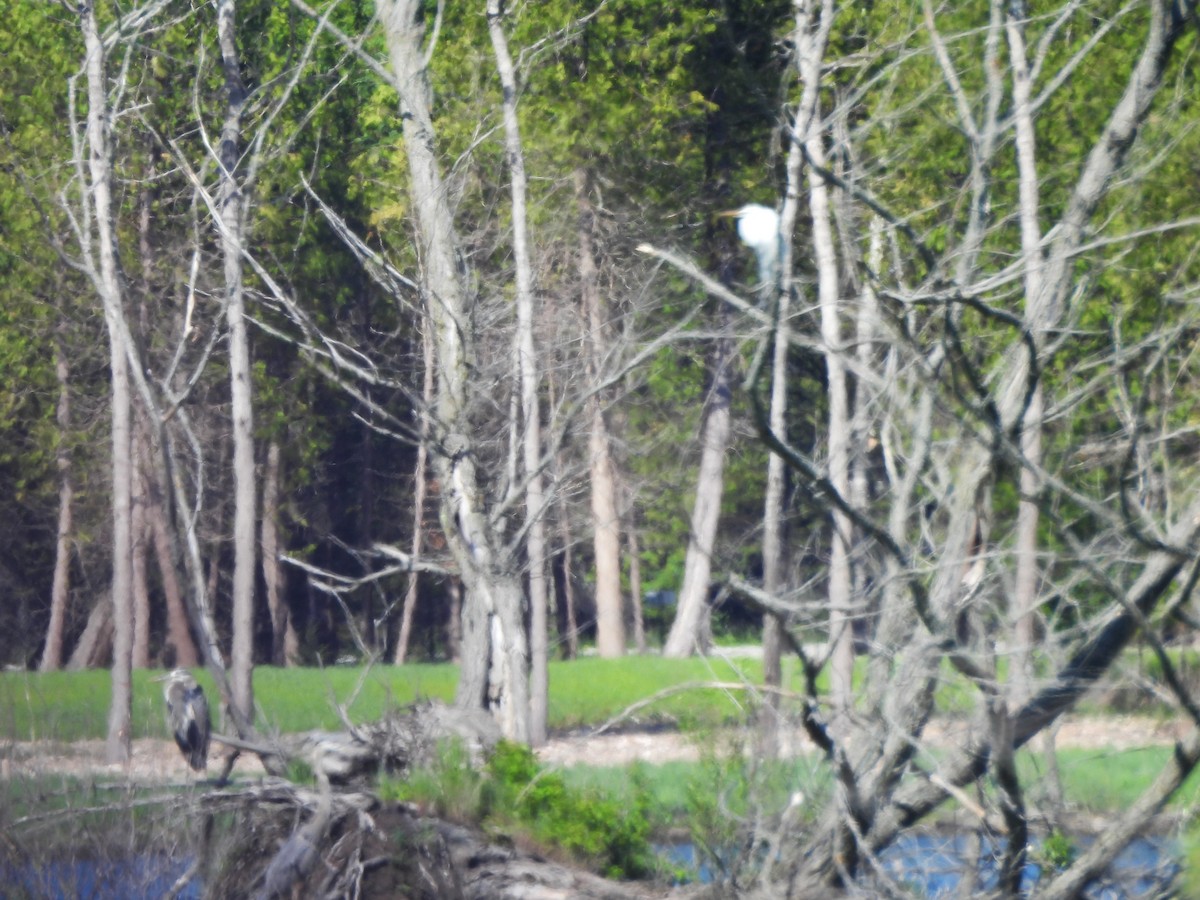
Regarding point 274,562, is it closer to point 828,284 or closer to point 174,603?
point 174,603

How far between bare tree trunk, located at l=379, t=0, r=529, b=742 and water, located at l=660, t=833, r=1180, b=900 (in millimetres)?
3944

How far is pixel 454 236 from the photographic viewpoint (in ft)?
37.0

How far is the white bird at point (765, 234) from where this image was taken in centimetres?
396

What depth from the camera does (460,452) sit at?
1127cm

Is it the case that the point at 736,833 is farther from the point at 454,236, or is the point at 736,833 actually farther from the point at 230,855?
the point at 454,236

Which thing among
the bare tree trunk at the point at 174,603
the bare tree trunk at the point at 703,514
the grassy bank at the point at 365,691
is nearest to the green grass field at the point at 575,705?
the grassy bank at the point at 365,691

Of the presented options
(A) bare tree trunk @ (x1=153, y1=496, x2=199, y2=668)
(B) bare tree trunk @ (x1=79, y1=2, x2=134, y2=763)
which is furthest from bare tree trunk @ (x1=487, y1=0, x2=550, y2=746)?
(A) bare tree trunk @ (x1=153, y1=496, x2=199, y2=668)

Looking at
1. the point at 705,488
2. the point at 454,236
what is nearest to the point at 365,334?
the point at 705,488

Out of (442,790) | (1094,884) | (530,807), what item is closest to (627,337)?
(530,807)

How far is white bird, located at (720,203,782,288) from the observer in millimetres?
3963

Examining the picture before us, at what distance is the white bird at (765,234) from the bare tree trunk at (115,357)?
8.43 metres

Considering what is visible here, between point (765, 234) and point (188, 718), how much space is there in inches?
303

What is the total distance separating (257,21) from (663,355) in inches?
335

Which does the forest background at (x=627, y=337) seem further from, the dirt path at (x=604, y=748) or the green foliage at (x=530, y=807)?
the green foliage at (x=530, y=807)
